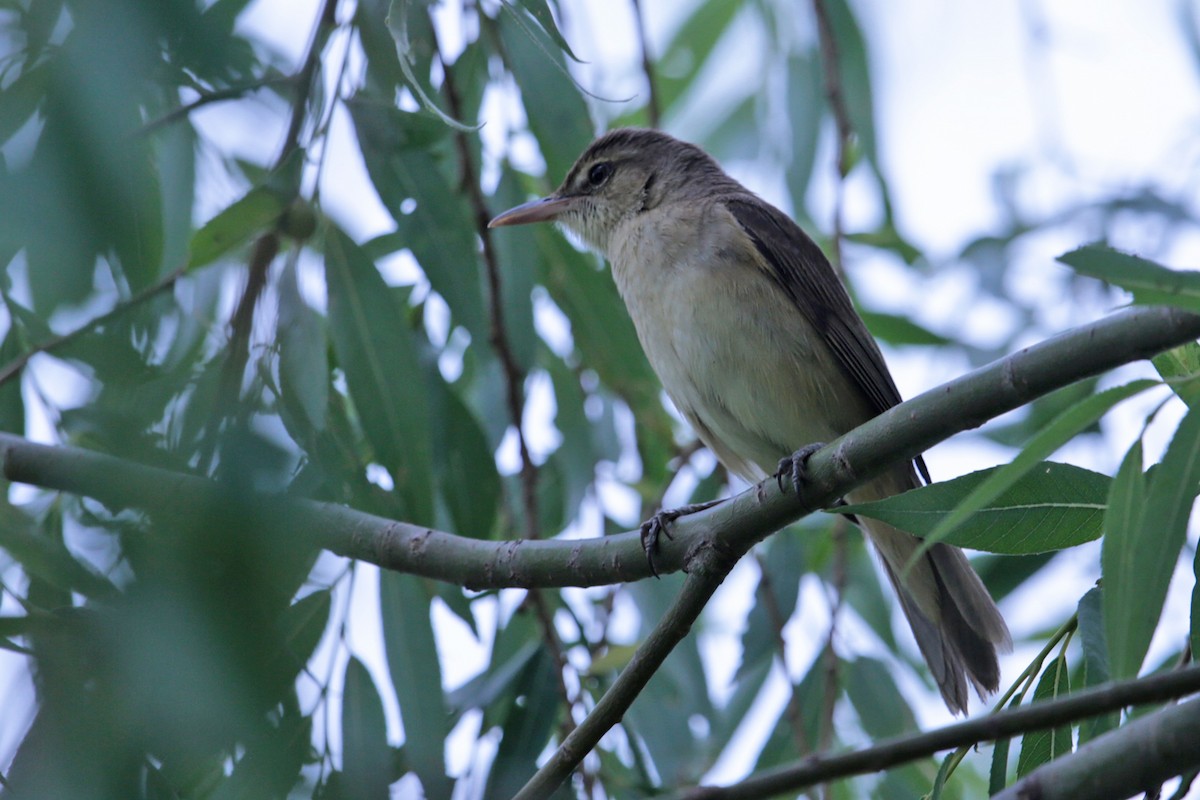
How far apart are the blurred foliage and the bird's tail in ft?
0.91

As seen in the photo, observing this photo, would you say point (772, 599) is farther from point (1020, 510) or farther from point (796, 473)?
point (1020, 510)

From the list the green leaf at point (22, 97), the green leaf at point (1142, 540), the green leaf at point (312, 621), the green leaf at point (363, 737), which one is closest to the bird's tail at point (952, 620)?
the green leaf at point (363, 737)

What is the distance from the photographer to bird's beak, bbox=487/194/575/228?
3.71 metres

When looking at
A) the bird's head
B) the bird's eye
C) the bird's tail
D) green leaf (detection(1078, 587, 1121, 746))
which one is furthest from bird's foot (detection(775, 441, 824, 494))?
the bird's eye

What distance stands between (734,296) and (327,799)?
1.94 m

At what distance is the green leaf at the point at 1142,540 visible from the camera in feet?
5.07

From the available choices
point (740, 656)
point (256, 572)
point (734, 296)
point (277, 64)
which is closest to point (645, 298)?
point (734, 296)

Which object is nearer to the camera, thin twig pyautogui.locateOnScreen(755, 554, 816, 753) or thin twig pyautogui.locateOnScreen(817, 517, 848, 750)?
thin twig pyautogui.locateOnScreen(755, 554, 816, 753)

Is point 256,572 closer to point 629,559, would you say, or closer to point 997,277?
point 629,559

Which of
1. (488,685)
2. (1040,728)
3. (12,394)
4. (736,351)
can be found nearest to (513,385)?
(736,351)

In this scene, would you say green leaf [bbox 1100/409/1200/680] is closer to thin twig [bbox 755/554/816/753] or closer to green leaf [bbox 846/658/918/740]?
thin twig [bbox 755/554/816/753]

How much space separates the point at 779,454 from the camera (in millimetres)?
3684

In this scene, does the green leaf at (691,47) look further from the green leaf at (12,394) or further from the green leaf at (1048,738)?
the green leaf at (1048,738)

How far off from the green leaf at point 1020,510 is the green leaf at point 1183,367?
0.69ft
